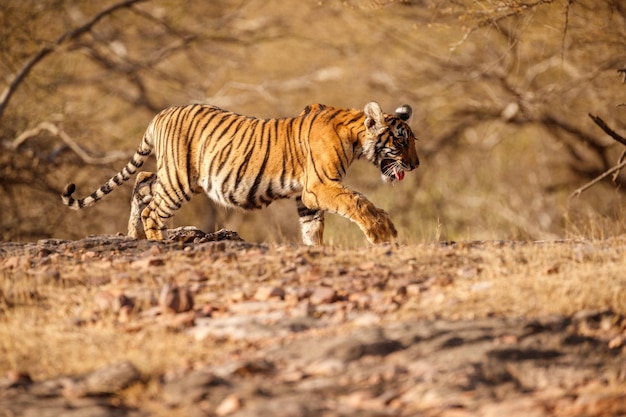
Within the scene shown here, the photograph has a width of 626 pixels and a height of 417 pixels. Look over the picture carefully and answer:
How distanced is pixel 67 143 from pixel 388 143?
9.47 meters

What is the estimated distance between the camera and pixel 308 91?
22234 millimetres

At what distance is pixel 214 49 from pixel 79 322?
58.5 feet

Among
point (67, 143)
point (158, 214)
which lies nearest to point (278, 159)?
point (158, 214)

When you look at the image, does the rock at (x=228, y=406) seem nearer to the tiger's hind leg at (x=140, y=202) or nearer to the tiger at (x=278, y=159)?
the tiger at (x=278, y=159)

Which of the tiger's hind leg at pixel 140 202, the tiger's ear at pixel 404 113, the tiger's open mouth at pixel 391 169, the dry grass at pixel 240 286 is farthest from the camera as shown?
the tiger's hind leg at pixel 140 202

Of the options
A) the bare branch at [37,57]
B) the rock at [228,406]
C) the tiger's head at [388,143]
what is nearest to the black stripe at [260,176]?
the tiger's head at [388,143]

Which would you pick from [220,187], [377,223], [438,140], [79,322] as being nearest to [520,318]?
[79,322]

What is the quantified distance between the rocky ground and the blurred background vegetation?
339 inches

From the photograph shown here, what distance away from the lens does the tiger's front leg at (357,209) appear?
8.42 metres

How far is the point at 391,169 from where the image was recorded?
30.0 feet

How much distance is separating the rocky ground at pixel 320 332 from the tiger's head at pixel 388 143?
1.69 meters

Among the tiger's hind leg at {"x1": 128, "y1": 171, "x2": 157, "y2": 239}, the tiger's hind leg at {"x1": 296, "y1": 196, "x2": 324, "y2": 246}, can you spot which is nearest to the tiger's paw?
the tiger's hind leg at {"x1": 296, "y1": 196, "x2": 324, "y2": 246}

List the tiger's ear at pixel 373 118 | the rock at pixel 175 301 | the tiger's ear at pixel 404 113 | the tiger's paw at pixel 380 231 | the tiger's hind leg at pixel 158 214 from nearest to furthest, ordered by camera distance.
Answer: the rock at pixel 175 301
the tiger's paw at pixel 380 231
the tiger's ear at pixel 373 118
the tiger's ear at pixel 404 113
the tiger's hind leg at pixel 158 214

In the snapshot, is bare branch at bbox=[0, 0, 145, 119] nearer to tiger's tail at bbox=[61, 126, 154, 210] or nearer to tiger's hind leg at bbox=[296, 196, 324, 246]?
tiger's tail at bbox=[61, 126, 154, 210]
